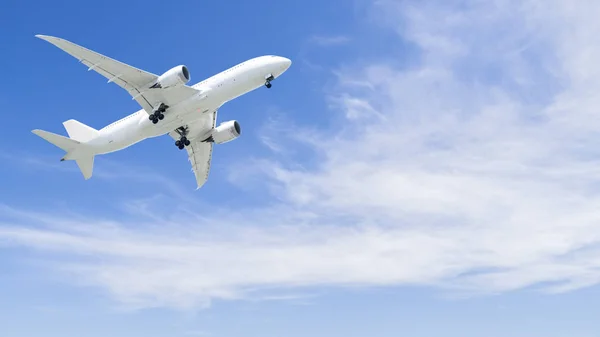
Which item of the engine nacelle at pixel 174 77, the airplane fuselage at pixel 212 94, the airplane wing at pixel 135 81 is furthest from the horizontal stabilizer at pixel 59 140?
the engine nacelle at pixel 174 77

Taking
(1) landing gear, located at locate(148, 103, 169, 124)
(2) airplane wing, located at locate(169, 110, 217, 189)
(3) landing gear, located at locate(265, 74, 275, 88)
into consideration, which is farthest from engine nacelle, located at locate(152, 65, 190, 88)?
(2) airplane wing, located at locate(169, 110, 217, 189)

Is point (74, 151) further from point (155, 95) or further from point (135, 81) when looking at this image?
point (155, 95)

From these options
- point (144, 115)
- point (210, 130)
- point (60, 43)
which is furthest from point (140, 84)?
point (210, 130)

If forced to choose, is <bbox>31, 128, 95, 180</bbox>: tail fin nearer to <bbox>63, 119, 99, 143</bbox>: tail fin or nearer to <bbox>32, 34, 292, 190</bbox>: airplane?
<bbox>32, 34, 292, 190</bbox>: airplane

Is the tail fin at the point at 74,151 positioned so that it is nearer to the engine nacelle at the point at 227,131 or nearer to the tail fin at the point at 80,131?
the tail fin at the point at 80,131

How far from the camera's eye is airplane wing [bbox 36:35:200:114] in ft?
208

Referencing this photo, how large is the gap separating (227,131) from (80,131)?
16.7 metres

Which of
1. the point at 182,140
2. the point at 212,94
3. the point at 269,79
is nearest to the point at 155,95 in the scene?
the point at 212,94

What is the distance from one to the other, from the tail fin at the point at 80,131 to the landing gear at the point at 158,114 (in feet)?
29.7

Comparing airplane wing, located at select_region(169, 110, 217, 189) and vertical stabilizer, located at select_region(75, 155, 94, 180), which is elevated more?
airplane wing, located at select_region(169, 110, 217, 189)

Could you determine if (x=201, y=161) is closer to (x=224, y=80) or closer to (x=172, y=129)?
(x=172, y=129)

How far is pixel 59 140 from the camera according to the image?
71.6 metres

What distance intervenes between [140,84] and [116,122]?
7.47 m

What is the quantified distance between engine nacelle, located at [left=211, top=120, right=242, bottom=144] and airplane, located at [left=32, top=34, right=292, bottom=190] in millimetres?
4252
